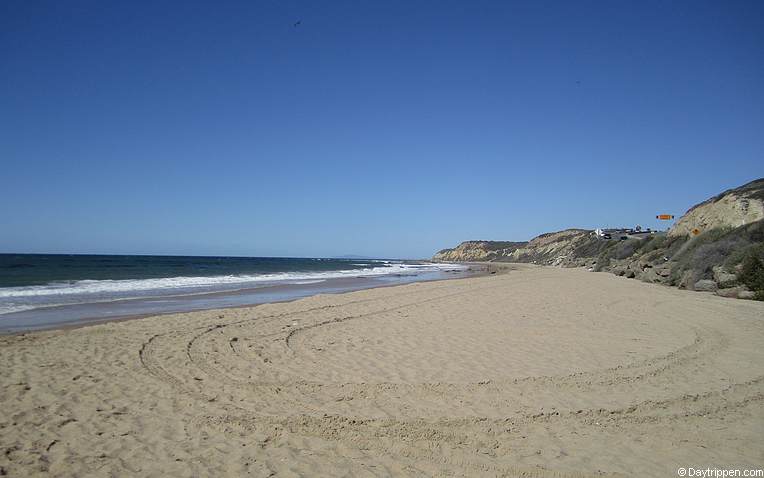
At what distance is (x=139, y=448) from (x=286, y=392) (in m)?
1.95

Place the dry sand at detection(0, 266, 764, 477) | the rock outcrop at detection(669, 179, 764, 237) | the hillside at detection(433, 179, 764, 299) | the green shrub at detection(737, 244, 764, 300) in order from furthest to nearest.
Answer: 1. the rock outcrop at detection(669, 179, 764, 237)
2. the hillside at detection(433, 179, 764, 299)
3. the green shrub at detection(737, 244, 764, 300)
4. the dry sand at detection(0, 266, 764, 477)

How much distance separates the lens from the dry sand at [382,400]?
401cm

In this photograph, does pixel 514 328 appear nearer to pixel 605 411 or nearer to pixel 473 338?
pixel 473 338

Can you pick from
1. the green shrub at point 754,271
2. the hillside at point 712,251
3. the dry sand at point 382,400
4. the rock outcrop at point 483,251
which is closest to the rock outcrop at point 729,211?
the hillside at point 712,251

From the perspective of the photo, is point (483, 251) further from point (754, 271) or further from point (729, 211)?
point (754, 271)

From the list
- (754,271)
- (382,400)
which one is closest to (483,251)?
(754,271)

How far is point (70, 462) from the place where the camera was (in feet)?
12.8

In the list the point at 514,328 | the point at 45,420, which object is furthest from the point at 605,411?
the point at 45,420

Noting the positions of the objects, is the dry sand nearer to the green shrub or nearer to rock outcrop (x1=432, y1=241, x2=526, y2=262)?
the green shrub

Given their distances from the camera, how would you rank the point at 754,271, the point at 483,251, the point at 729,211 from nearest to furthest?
the point at 754,271 < the point at 729,211 < the point at 483,251

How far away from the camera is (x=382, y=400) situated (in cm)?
548

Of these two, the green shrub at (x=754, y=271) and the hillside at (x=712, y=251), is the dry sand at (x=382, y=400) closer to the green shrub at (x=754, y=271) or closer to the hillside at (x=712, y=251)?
the green shrub at (x=754, y=271)

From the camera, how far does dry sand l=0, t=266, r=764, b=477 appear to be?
401cm

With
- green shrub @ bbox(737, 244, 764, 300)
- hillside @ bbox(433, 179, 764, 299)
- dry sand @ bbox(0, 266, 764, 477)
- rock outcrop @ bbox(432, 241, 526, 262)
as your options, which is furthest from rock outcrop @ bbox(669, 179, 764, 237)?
rock outcrop @ bbox(432, 241, 526, 262)
